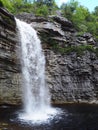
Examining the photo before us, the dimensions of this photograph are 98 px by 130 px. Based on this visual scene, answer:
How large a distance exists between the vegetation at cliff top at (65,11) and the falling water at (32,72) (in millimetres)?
12583

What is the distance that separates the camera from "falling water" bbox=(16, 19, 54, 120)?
3198cm

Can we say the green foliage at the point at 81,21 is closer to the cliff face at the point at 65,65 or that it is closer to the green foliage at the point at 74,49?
the green foliage at the point at 74,49

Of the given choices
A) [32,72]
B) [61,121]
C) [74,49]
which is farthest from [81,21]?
[61,121]

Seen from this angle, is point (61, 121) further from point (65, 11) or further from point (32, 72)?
point (65, 11)

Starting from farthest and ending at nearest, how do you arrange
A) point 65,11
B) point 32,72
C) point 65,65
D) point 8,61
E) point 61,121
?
point 65,11
point 65,65
point 32,72
point 8,61
point 61,121

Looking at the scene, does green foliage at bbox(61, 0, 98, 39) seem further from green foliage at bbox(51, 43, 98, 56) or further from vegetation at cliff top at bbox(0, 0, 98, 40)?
green foliage at bbox(51, 43, 98, 56)

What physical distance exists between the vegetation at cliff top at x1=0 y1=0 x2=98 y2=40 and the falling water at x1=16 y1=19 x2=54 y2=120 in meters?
12.6

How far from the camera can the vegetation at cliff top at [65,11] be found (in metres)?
53.6

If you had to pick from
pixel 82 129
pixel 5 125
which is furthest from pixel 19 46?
pixel 82 129

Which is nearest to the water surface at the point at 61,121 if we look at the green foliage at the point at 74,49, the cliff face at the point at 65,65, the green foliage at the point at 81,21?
the cliff face at the point at 65,65

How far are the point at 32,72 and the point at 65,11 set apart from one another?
30.1m

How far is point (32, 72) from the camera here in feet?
109

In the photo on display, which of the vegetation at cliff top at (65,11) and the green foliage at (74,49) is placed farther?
the vegetation at cliff top at (65,11)

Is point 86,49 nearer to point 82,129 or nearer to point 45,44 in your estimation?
point 45,44
